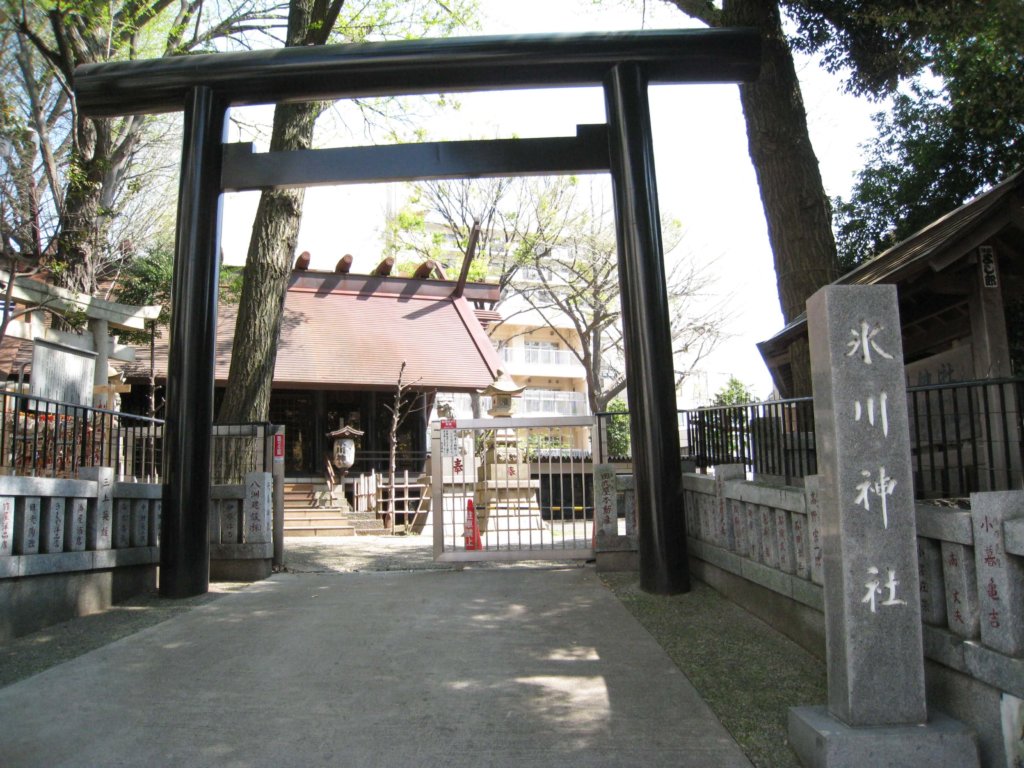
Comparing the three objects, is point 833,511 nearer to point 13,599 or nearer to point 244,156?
point 13,599

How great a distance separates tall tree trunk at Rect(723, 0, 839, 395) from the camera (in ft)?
32.1

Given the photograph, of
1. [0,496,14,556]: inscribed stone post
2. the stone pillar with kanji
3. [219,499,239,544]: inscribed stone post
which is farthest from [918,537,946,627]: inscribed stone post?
[219,499,239,544]: inscribed stone post

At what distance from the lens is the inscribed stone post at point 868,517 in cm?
342

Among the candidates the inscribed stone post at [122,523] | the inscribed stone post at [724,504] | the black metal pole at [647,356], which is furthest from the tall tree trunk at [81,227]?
the inscribed stone post at [724,504]

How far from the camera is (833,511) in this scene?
3.62 meters

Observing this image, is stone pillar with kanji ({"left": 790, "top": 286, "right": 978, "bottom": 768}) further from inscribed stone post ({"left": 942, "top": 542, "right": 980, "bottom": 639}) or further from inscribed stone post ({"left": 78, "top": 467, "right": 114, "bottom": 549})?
inscribed stone post ({"left": 78, "top": 467, "right": 114, "bottom": 549})

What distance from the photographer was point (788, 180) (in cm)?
997

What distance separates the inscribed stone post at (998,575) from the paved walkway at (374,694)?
126 centimetres

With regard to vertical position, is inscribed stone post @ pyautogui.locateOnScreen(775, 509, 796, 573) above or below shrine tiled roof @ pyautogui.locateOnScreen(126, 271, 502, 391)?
below

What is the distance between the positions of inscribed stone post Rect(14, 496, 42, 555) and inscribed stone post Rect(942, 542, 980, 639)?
6068 millimetres

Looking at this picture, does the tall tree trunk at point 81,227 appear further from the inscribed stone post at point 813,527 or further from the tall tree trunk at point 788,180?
the inscribed stone post at point 813,527

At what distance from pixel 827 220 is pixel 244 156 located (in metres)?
7.01

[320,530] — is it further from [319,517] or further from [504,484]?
[504,484]

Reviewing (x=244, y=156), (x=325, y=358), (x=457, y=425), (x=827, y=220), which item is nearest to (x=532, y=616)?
(x=457, y=425)
